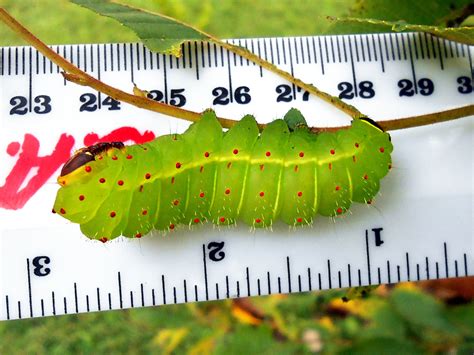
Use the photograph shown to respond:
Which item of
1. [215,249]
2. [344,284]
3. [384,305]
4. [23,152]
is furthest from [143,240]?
[384,305]

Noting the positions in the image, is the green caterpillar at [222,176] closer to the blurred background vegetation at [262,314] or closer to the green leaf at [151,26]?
the green leaf at [151,26]

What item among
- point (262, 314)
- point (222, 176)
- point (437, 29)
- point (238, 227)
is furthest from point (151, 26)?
point (262, 314)

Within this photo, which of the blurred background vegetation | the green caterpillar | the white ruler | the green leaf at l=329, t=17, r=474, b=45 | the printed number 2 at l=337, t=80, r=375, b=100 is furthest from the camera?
the blurred background vegetation

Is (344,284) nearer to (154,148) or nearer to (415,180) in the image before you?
(415,180)

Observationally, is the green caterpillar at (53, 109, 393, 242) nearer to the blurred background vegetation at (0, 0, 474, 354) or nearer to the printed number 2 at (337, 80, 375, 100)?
the printed number 2 at (337, 80, 375, 100)

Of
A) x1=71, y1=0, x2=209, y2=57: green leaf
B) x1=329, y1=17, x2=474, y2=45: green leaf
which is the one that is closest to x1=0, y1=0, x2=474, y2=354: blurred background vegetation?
x1=329, y1=17, x2=474, y2=45: green leaf
